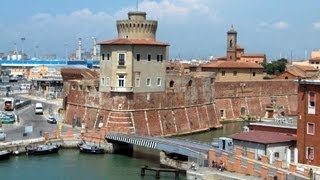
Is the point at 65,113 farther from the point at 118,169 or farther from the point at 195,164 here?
the point at 195,164

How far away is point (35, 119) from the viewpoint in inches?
2375

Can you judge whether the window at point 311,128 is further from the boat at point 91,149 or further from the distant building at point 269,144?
the boat at point 91,149

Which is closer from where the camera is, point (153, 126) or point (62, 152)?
point (62, 152)

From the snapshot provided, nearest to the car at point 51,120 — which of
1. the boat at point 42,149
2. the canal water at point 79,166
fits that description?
the canal water at point 79,166

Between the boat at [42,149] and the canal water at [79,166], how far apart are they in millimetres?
492

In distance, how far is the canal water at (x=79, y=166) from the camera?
3903 centimetres

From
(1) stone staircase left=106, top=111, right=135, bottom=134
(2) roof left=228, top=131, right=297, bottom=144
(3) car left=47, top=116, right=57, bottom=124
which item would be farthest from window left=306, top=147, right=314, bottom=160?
(3) car left=47, top=116, right=57, bottom=124

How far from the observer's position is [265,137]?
35906mm

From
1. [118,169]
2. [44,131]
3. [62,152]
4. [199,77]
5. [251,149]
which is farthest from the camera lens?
[199,77]

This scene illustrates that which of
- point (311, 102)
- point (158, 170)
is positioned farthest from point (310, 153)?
point (158, 170)

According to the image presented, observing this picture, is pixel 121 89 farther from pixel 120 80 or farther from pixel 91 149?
pixel 91 149

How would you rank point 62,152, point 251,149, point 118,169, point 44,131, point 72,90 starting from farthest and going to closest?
point 72,90
point 44,131
point 62,152
point 118,169
point 251,149

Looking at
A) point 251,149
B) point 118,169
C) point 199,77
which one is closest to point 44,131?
point 118,169

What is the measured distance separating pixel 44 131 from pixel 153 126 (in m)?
9.61
